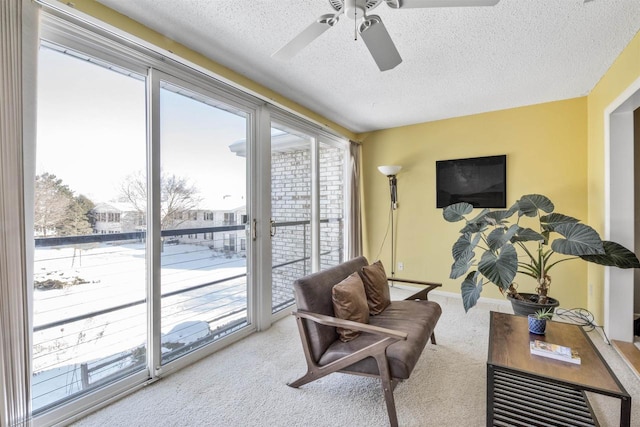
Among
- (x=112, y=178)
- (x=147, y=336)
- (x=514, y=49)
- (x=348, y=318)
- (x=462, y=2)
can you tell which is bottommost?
(x=147, y=336)

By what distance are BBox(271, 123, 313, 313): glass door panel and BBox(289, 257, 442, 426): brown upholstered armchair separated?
1209mm

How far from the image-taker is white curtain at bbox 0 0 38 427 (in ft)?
4.58

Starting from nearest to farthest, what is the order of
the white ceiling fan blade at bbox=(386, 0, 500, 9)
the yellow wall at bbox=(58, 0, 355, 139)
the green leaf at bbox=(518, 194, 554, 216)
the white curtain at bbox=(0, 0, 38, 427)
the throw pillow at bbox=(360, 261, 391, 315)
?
the white ceiling fan blade at bbox=(386, 0, 500, 9) < the white curtain at bbox=(0, 0, 38, 427) < the yellow wall at bbox=(58, 0, 355, 139) < the throw pillow at bbox=(360, 261, 391, 315) < the green leaf at bbox=(518, 194, 554, 216)

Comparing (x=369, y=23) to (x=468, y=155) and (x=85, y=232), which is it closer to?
(x=85, y=232)

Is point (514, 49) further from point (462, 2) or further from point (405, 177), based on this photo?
point (405, 177)

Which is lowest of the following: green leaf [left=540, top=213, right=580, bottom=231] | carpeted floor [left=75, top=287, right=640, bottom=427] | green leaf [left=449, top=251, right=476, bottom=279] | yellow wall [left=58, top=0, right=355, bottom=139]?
carpeted floor [left=75, top=287, right=640, bottom=427]

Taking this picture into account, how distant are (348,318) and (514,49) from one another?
245 centimetres

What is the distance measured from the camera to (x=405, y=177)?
448 cm

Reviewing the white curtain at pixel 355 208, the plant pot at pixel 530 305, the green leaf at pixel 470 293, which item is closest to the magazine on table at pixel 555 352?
the green leaf at pixel 470 293

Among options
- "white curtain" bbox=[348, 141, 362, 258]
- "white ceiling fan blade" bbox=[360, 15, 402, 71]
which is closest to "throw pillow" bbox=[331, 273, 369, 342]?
"white ceiling fan blade" bbox=[360, 15, 402, 71]

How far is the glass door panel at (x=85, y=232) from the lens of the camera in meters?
1.69

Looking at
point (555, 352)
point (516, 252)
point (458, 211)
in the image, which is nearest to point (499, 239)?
point (516, 252)

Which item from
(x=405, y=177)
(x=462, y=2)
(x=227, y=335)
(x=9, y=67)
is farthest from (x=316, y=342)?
(x=405, y=177)

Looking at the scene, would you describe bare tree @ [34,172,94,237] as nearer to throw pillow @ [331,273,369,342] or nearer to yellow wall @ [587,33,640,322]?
throw pillow @ [331,273,369,342]
